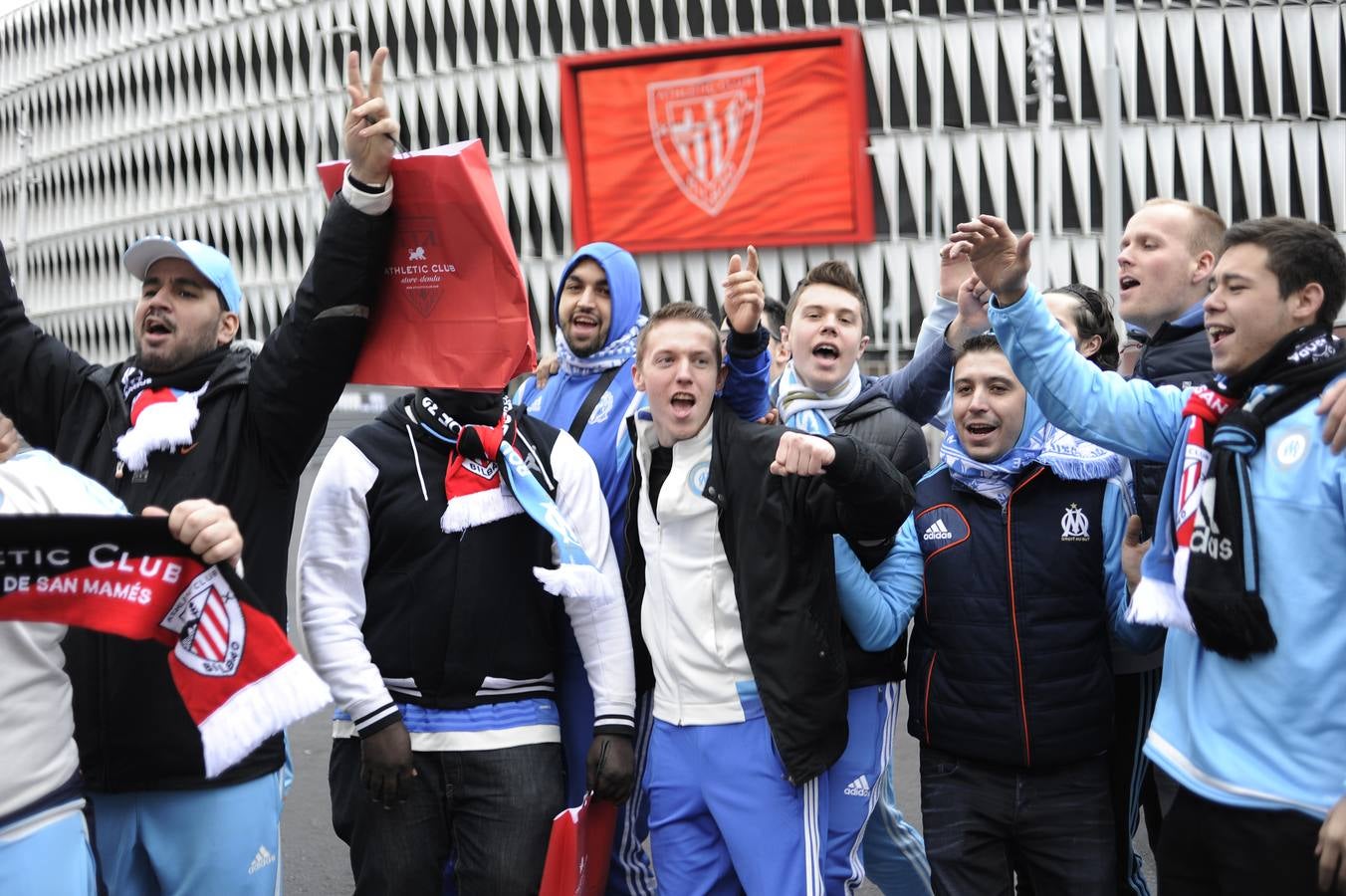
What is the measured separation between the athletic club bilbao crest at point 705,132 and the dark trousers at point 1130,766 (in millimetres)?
39990

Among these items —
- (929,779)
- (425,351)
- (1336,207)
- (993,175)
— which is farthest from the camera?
(993,175)

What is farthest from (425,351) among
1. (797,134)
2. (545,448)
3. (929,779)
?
(797,134)

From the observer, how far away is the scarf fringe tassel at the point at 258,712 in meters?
2.86

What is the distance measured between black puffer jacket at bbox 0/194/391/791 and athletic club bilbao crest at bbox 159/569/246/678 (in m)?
0.65

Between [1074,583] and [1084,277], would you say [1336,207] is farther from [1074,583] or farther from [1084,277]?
[1074,583]

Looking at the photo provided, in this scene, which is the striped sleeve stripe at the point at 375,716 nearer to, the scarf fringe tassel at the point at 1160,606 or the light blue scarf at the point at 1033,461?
the light blue scarf at the point at 1033,461

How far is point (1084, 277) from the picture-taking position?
42.7 m

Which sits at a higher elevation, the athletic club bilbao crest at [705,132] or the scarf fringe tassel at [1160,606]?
the athletic club bilbao crest at [705,132]

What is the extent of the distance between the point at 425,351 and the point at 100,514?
111 cm

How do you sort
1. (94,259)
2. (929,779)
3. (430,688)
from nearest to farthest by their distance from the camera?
(430,688) < (929,779) < (94,259)

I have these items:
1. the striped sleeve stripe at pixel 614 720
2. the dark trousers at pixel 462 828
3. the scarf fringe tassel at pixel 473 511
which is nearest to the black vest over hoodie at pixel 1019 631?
the striped sleeve stripe at pixel 614 720

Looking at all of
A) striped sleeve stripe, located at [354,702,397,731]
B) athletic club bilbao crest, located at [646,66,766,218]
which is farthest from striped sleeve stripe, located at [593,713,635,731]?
athletic club bilbao crest, located at [646,66,766,218]

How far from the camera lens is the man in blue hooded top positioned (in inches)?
165

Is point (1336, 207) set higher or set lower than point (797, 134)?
lower
